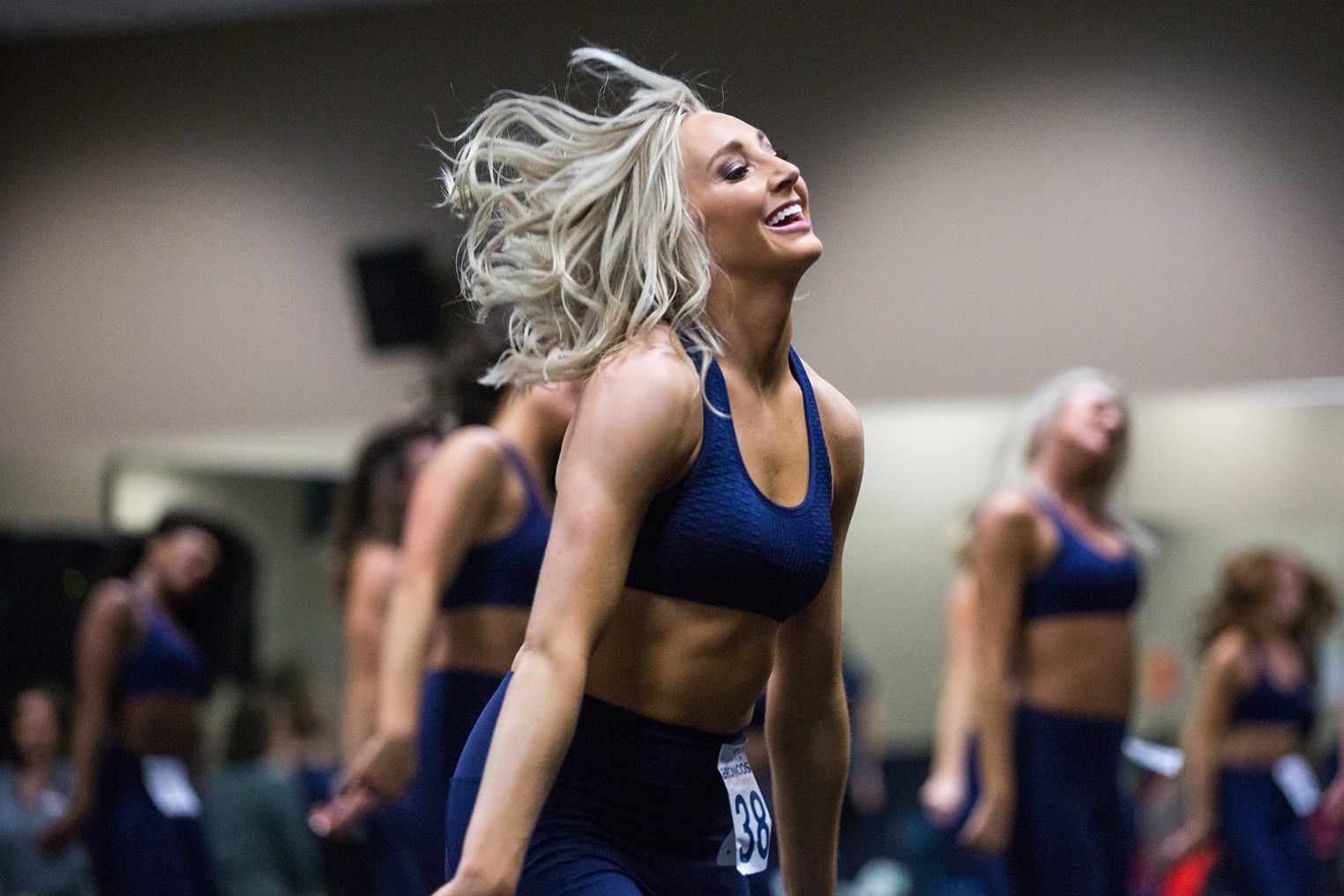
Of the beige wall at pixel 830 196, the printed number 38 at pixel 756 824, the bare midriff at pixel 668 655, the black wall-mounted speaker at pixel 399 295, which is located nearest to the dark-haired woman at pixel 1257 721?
the beige wall at pixel 830 196

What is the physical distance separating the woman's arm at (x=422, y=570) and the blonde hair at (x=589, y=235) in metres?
1.23

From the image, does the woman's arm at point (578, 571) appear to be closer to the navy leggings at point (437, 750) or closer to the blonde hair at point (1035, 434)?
the navy leggings at point (437, 750)

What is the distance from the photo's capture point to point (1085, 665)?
3.64 meters

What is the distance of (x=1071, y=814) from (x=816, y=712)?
2.06 meters

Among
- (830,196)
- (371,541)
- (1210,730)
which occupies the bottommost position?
(1210,730)

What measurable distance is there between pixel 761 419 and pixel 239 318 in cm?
445

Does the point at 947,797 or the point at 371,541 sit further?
the point at 947,797

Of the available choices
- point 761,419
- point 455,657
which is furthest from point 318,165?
point 761,419

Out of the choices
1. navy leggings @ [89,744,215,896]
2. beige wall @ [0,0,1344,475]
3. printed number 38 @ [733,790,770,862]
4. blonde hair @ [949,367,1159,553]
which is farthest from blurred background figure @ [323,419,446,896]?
printed number 38 @ [733,790,770,862]

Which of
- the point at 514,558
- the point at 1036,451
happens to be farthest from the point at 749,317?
the point at 1036,451

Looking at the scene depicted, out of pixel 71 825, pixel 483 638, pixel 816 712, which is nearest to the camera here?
pixel 816 712

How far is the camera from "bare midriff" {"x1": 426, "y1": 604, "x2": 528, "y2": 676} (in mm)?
2928

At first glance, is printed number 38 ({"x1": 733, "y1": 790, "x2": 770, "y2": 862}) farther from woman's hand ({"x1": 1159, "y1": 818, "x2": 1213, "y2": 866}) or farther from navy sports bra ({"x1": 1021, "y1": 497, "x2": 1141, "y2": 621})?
woman's hand ({"x1": 1159, "y1": 818, "x2": 1213, "y2": 866})

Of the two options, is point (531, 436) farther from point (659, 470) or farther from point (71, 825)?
point (71, 825)
